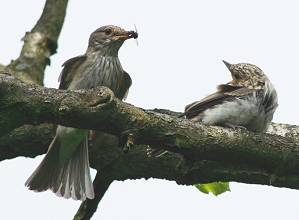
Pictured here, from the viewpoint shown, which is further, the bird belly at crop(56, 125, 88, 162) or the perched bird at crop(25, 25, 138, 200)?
the bird belly at crop(56, 125, 88, 162)

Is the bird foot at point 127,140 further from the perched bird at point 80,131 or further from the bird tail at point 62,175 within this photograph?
the bird tail at point 62,175

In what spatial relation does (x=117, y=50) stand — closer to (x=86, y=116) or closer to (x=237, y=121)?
(x=237, y=121)

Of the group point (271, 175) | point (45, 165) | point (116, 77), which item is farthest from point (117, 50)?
point (271, 175)

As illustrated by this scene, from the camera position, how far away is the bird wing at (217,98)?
5777 millimetres

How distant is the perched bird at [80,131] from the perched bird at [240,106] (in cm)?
112

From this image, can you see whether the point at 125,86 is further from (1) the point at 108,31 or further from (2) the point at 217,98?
(2) the point at 217,98

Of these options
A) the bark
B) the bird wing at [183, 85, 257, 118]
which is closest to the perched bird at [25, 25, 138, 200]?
the bark

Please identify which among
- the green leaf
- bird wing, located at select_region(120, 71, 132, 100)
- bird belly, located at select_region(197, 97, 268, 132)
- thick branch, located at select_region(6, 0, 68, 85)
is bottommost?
the green leaf

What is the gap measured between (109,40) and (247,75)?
198 cm

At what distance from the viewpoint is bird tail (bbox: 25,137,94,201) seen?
6.29 metres

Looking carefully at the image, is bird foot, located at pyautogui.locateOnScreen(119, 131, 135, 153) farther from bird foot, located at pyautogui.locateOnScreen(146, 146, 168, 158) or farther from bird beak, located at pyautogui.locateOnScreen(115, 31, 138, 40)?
bird beak, located at pyautogui.locateOnScreen(115, 31, 138, 40)

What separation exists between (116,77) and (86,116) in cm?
332

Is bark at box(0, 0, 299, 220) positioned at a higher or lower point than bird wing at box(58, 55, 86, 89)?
lower

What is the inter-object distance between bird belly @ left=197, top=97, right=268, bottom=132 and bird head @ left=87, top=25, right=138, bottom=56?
2363 millimetres
